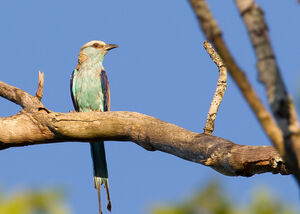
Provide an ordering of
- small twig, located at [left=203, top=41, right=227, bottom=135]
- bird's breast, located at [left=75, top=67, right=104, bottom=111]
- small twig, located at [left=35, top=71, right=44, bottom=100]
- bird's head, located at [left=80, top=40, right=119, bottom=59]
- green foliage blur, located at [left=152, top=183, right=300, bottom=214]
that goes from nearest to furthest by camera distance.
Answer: green foliage blur, located at [left=152, top=183, right=300, bottom=214] < small twig, located at [left=203, top=41, right=227, bottom=135] < small twig, located at [left=35, top=71, right=44, bottom=100] < bird's breast, located at [left=75, top=67, right=104, bottom=111] < bird's head, located at [left=80, top=40, right=119, bottom=59]

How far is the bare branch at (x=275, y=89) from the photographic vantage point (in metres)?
1.52

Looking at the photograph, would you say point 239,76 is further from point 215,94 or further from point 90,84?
point 90,84

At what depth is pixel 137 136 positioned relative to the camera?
4172 mm

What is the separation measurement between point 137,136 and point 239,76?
8.67 feet

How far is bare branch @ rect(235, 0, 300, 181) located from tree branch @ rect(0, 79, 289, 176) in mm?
1701

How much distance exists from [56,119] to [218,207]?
3.30 m

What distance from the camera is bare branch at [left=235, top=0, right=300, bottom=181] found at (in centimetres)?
152

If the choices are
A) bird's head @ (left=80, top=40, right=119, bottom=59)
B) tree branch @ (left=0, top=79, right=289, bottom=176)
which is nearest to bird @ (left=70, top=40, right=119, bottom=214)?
bird's head @ (left=80, top=40, right=119, bottom=59)

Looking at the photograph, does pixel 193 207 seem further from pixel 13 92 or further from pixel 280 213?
pixel 13 92

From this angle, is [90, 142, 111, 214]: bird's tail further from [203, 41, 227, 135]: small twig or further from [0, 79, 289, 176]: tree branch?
[203, 41, 227, 135]: small twig

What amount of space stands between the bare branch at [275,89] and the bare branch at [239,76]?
0.14 ft

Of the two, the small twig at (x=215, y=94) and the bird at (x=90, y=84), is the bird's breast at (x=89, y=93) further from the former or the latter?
the small twig at (x=215, y=94)

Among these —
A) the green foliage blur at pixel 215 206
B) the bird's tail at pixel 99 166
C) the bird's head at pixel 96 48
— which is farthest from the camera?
the bird's head at pixel 96 48

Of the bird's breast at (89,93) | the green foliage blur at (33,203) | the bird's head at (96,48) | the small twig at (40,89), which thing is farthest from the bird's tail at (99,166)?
the green foliage blur at (33,203)
